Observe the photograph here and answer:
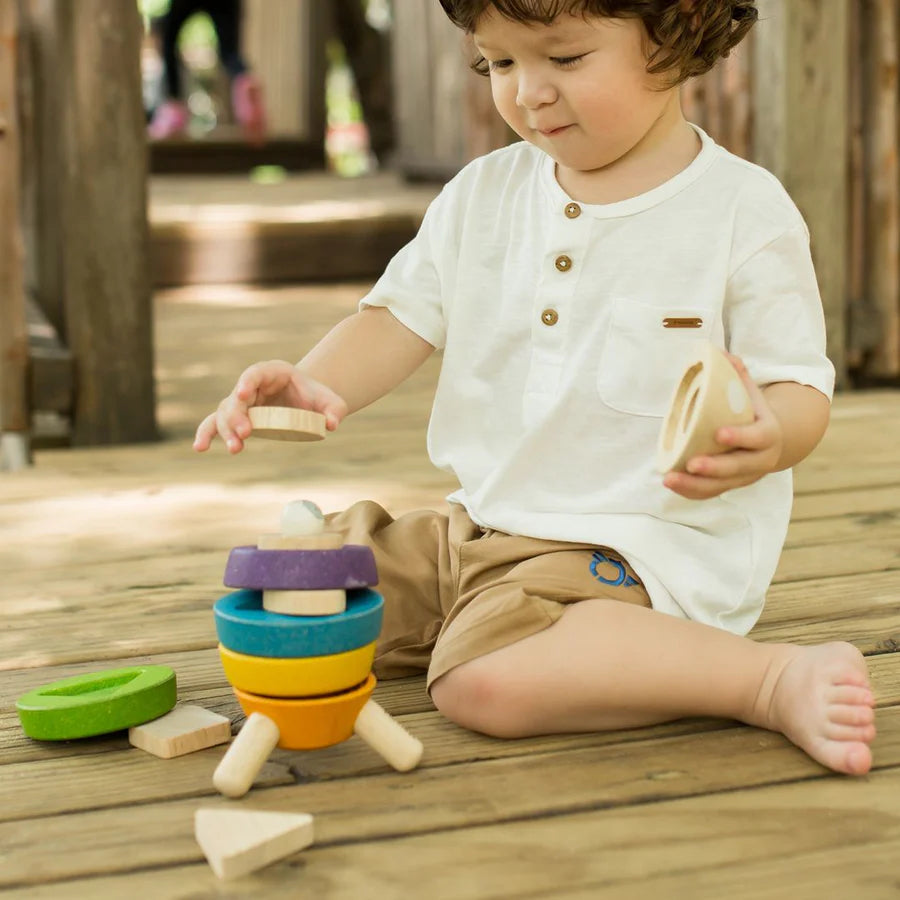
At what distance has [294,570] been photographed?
1.18 m

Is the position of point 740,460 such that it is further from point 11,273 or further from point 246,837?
point 11,273

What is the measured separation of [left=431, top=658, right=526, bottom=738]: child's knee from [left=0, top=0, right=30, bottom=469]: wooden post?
1.51 m

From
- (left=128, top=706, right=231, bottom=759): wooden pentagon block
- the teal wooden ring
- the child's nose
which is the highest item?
the child's nose

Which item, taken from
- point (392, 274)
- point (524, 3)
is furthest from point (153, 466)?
point (524, 3)

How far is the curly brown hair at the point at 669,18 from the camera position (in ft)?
4.27

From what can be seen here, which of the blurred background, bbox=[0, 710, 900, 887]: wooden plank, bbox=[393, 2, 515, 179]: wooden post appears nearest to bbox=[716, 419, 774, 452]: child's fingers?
bbox=[0, 710, 900, 887]: wooden plank

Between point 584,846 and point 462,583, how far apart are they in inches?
16.7

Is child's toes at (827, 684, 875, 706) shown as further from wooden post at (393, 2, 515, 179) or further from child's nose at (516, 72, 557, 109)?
wooden post at (393, 2, 515, 179)

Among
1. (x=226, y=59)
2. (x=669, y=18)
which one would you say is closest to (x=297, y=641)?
(x=669, y=18)

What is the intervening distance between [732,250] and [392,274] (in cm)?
39

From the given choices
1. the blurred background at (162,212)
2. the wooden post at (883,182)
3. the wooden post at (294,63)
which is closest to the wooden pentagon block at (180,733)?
the blurred background at (162,212)

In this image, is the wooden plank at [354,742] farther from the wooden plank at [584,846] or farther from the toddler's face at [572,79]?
the toddler's face at [572,79]

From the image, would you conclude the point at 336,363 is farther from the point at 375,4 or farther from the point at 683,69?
the point at 375,4

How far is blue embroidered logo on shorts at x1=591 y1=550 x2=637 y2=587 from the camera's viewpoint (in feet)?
4.68
